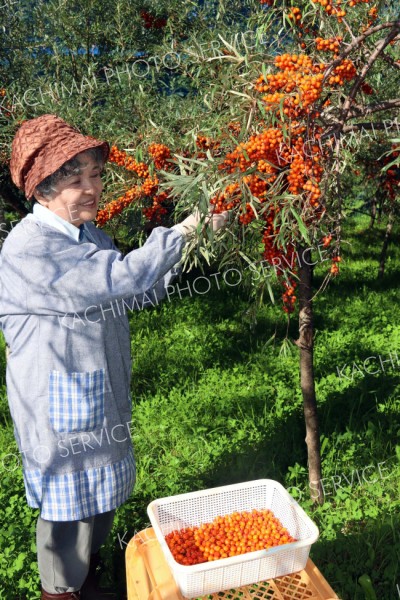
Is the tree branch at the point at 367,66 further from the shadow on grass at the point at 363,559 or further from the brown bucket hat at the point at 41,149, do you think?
the shadow on grass at the point at 363,559

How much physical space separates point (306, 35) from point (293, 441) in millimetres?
2643

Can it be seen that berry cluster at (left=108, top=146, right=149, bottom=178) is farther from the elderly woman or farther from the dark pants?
the dark pants

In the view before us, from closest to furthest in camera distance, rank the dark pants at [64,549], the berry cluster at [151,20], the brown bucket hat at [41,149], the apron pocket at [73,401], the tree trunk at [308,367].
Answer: the brown bucket hat at [41,149] < the apron pocket at [73,401] < the dark pants at [64,549] < the tree trunk at [308,367] < the berry cluster at [151,20]

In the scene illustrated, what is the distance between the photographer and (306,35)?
3.35 m

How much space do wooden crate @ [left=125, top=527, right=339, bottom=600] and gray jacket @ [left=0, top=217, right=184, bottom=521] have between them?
0.24 meters

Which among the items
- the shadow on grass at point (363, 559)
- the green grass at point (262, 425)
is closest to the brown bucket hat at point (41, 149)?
the green grass at point (262, 425)

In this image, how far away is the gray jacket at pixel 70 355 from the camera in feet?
7.55

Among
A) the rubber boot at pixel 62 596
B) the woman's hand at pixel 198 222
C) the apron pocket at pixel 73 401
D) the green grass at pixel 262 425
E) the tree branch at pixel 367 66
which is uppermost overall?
the tree branch at pixel 367 66

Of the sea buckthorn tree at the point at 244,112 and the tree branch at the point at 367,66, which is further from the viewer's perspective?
the tree branch at the point at 367,66

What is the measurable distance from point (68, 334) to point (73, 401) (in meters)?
0.28

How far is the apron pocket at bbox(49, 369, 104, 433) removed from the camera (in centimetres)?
246

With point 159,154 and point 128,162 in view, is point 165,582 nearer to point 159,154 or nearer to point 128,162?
point 159,154

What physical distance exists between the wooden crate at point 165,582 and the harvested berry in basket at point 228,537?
9 cm

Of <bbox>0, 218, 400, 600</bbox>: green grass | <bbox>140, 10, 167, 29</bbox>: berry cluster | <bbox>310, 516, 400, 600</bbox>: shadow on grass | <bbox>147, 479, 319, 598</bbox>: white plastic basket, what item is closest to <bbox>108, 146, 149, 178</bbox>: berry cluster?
<bbox>0, 218, 400, 600</bbox>: green grass
